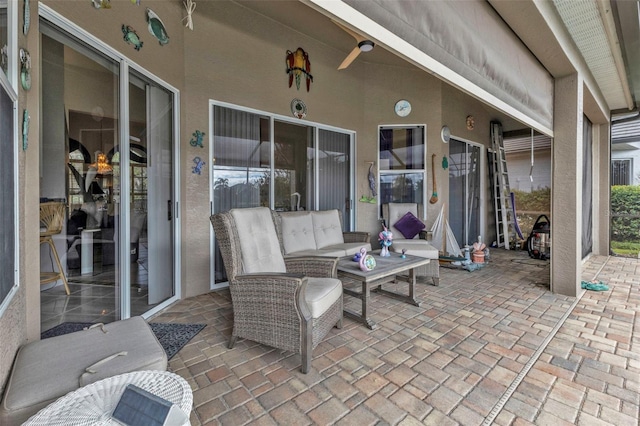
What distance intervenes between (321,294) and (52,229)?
2349 millimetres

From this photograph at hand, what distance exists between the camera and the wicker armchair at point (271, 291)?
6.59ft

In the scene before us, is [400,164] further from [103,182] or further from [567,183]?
[103,182]

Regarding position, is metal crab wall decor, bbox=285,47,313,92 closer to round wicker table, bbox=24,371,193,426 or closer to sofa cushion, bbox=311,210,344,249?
sofa cushion, bbox=311,210,344,249

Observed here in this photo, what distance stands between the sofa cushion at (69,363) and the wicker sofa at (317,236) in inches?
85.1

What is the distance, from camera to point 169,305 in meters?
3.19

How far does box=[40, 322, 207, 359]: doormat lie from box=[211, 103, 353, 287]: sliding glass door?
3.58 ft

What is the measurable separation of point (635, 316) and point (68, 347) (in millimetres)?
4539

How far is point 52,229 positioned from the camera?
2.50 m

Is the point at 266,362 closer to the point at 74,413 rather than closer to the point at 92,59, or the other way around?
the point at 74,413

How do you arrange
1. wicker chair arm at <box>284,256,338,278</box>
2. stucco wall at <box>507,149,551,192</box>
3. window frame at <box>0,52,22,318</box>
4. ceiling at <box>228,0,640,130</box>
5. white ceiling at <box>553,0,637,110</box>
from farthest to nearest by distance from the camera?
1. stucco wall at <box>507,149,551,192</box>
2. wicker chair arm at <box>284,256,338,278</box>
3. white ceiling at <box>553,0,637,110</box>
4. ceiling at <box>228,0,640,130</box>
5. window frame at <box>0,52,22,318</box>

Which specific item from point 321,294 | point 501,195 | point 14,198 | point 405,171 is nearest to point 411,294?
point 321,294

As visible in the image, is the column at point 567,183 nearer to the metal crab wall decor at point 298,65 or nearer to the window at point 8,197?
the metal crab wall decor at point 298,65

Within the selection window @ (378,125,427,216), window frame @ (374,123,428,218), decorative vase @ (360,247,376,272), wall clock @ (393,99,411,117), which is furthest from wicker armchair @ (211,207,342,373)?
wall clock @ (393,99,411,117)

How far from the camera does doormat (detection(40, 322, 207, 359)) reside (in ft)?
7.44
